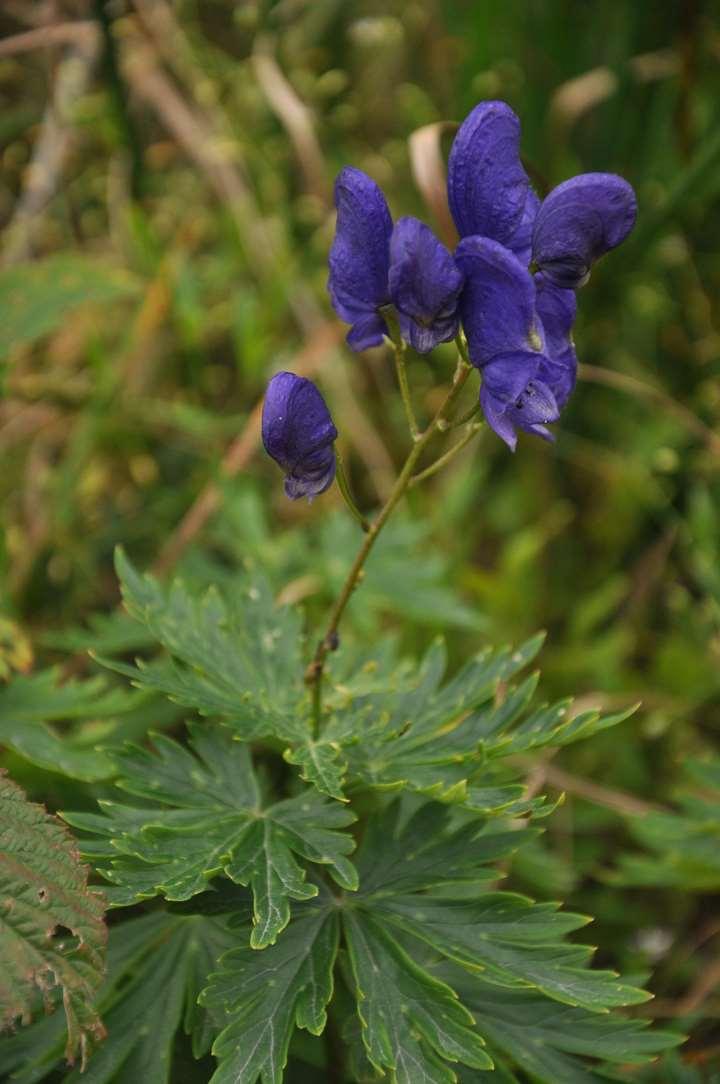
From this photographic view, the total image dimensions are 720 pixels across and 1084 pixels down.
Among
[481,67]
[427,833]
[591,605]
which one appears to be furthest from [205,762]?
[481,67]

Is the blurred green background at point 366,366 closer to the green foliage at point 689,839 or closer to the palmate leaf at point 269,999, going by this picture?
the green foliage at point 689,839

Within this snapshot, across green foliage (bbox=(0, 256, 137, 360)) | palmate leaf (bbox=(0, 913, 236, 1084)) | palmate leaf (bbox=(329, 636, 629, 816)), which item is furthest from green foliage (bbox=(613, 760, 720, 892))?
green foliage (bbox=(0, 256, 137, 360))

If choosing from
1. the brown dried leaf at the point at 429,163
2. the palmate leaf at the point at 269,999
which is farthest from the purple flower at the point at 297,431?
the brown dried leaf at the point at 429,163

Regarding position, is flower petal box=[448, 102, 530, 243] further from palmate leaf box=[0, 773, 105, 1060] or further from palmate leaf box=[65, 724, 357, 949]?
palmate leaf box=[0, 773, 105, 1060]

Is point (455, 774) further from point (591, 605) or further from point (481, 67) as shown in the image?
point (481, 67)

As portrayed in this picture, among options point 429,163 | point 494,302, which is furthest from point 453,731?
point 429,163

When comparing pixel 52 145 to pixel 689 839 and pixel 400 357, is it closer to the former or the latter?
pixel 400 357

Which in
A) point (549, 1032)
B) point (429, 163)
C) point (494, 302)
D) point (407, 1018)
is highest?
point (494, 302)
